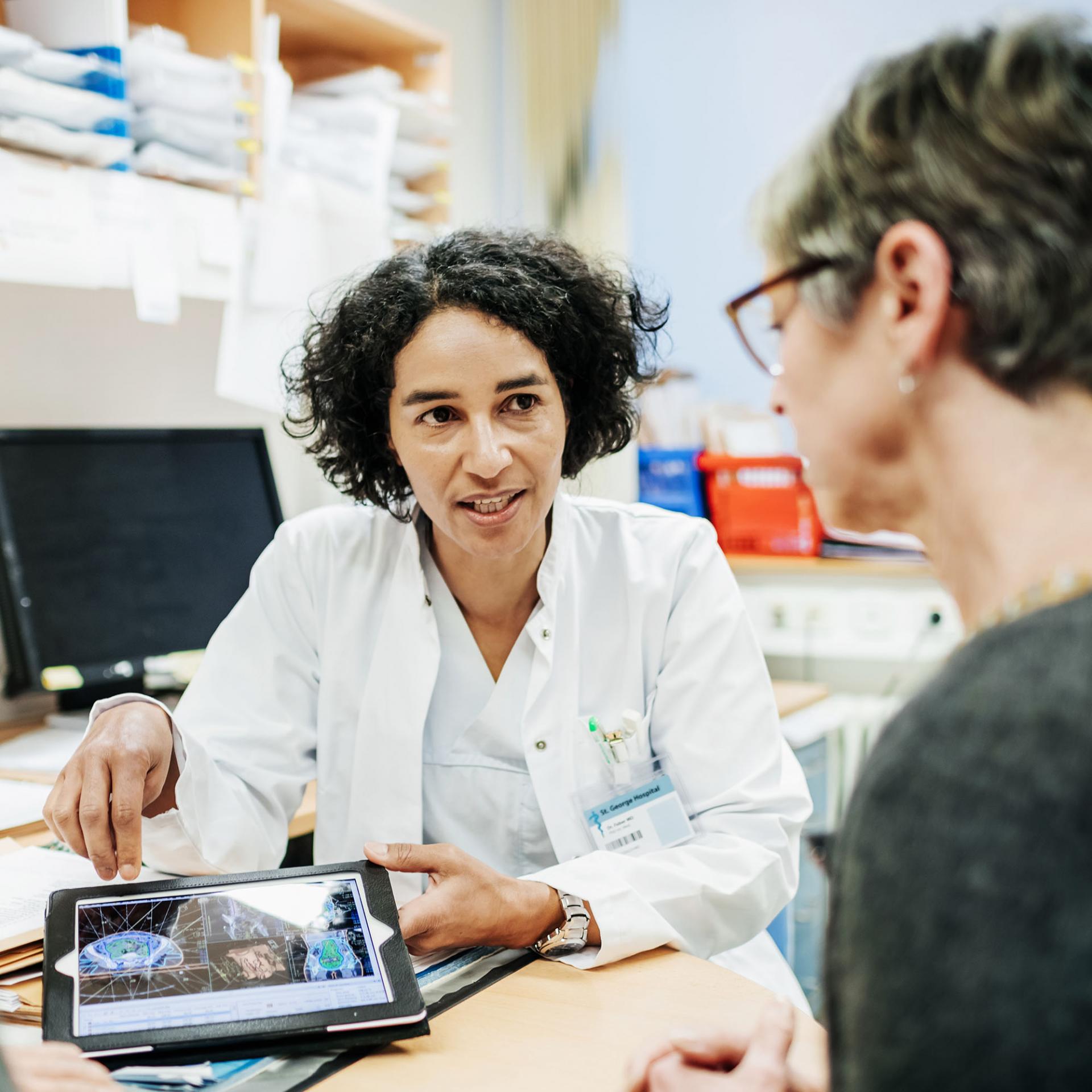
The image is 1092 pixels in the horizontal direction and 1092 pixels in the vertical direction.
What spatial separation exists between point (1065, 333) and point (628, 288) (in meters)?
1.17

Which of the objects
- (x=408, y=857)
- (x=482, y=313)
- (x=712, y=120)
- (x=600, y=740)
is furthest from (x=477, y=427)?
(x=712, y=120)

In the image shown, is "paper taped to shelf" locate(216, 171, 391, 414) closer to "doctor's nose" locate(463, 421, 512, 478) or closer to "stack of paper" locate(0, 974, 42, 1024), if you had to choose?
"doctor's nose" locate(463, 421, 512, 478)

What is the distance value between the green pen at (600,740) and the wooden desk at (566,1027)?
325mm

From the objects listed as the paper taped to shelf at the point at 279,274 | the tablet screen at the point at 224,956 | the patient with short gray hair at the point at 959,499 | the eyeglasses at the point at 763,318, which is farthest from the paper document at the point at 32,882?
the paper taped to shelf at the point at 279,274

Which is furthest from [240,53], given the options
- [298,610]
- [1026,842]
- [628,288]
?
[1026,842]

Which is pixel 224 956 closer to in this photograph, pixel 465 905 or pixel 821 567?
pixel 465 905

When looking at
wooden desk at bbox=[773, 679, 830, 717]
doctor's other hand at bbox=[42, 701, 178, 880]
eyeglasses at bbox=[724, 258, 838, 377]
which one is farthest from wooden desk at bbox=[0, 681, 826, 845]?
eyeglasses at bbox=[724, 258, 838, 377]

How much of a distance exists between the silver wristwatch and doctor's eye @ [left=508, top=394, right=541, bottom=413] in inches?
25.3

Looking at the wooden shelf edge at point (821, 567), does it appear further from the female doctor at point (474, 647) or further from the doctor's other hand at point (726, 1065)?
the doctor's other hand at point (726, 1065)

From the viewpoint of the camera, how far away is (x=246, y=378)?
2.08 meters

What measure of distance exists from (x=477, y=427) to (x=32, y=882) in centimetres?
72

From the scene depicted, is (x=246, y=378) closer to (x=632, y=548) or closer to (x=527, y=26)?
(x=632, y=548)

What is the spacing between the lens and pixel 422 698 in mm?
1468

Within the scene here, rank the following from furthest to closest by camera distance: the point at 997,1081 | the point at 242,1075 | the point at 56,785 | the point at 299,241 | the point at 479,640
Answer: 1. the point at 299,241
2. the point at 479,640
3. the point at 56,785
4. the point at 242,1075
5. the point at 997,1081
